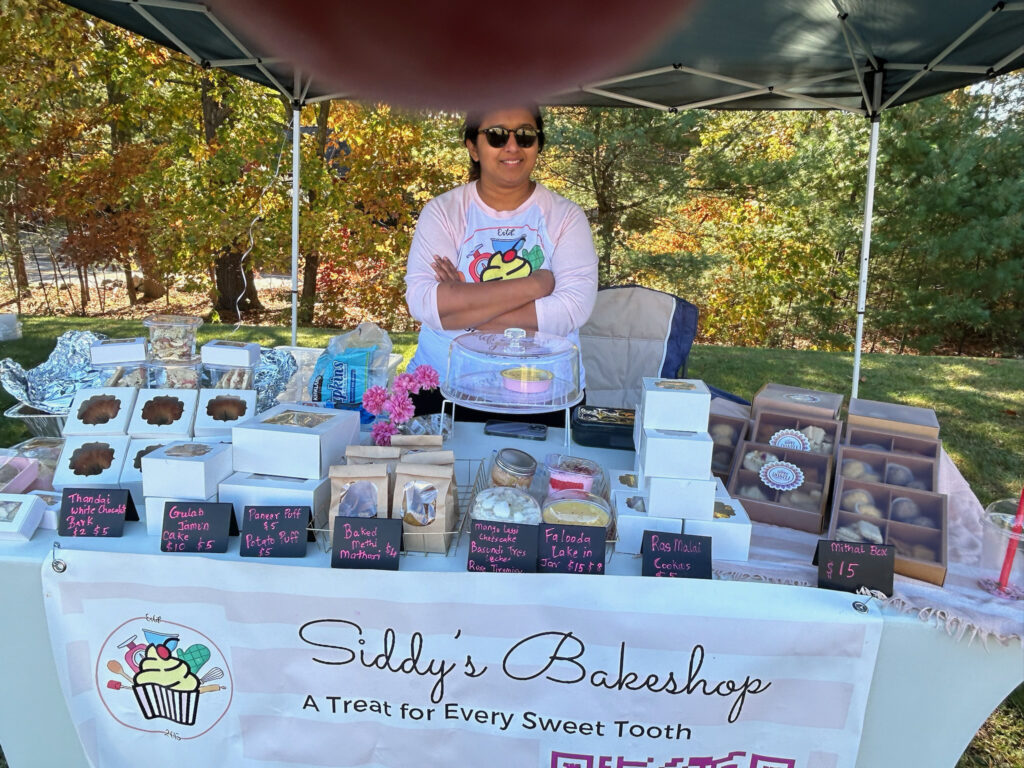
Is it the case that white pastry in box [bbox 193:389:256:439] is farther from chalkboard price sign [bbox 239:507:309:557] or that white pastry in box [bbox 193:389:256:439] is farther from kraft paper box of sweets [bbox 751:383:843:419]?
kraft paper box of sweets [bbox 751:383:843:419]

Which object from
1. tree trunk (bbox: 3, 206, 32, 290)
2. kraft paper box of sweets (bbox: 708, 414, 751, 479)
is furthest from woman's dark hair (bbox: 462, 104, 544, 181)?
tree trunk (bbox: 3, 206, 32, 290)

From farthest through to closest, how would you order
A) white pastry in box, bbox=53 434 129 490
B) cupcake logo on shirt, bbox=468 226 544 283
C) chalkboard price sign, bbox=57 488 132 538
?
cupcake logo on shirt, bbox=468 226 544 283 → white pastry in box, bbox=53 434 129 490 → chalkboard price sign, bbox=57 488 132 538

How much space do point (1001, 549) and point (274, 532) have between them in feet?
4.39

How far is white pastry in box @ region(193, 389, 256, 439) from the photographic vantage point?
5.07 feet

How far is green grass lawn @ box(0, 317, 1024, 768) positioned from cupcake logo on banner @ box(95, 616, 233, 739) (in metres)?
2.88

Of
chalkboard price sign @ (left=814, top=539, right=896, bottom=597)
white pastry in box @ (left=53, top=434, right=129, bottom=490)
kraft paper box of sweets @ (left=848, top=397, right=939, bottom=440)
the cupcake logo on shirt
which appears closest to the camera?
chalkboard price sign @ (left=814, top=539, right=896, bottom=597)

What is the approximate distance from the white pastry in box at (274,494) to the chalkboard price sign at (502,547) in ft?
1.03

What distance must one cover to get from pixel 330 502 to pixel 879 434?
3.98ft

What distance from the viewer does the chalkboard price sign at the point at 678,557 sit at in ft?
4.15

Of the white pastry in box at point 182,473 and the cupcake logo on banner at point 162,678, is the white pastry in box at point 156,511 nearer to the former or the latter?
the white pastry in box at point 182,473

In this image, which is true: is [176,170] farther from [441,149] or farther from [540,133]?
[540,133]

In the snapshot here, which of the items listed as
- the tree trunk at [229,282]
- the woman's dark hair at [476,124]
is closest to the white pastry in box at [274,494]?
the woman's dark hair at [476,124]

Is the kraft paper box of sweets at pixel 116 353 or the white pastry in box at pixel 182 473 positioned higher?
the kraft paper box of sweets at pixel 116 353

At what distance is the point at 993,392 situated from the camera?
18.1 ft
